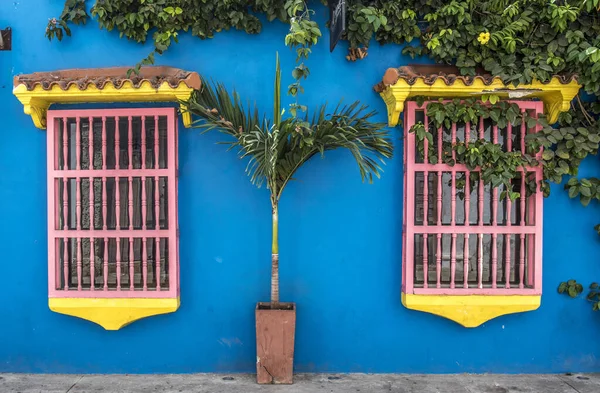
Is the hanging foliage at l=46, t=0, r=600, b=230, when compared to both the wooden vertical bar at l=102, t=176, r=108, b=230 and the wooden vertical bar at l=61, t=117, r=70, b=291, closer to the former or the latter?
the wooden vertical bar at l=61, t=117, r=70, b=291

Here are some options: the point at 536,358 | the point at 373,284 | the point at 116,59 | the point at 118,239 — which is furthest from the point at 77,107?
the point at 536,358

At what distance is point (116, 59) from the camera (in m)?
4.09

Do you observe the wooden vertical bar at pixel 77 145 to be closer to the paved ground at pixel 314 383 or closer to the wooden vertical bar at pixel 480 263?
the paved ground at pixel 314 383

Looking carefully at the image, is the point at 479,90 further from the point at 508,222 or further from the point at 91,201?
the point at 91,201

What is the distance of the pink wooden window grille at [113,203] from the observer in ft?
12.9

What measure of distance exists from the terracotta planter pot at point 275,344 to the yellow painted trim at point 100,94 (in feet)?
5.45

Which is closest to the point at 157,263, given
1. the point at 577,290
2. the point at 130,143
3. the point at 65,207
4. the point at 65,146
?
the point at 65,207

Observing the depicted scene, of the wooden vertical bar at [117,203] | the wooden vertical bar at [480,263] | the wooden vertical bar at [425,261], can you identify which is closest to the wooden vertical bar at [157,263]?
the wooden vertical bar at [117,203]

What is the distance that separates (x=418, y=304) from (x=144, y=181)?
235 centimetres

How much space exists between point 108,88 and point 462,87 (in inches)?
101

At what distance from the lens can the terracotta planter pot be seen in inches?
148

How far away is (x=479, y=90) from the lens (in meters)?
3.73

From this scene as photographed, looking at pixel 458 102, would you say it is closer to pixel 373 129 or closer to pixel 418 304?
pixel 373 129

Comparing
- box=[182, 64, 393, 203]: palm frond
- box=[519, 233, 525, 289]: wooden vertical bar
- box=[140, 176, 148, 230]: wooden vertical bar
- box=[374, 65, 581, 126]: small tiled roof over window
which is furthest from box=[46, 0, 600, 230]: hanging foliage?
box=[140, 176, 148, 230]: wooden vertical bar
